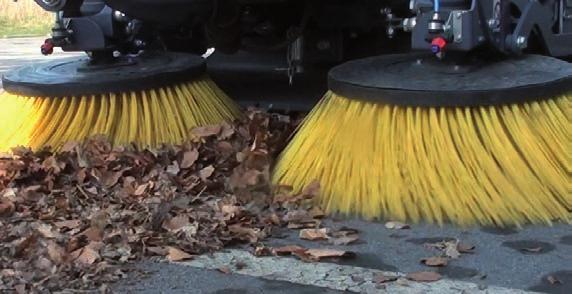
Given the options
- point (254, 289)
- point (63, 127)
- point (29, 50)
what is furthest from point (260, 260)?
point (29, 50)

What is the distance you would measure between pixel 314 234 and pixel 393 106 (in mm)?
575

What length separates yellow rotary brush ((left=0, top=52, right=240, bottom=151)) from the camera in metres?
4.10

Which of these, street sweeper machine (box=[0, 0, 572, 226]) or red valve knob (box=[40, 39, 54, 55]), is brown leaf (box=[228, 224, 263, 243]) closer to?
street sweeper machine (box=[0, 0, 572, 226])

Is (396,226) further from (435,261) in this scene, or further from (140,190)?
(140,190)

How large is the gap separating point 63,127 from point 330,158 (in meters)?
1.30

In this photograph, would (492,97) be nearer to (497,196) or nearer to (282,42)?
(497,196)

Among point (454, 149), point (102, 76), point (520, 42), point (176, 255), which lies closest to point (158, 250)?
point (176, 255)

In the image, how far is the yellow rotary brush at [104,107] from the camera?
13.5 feet

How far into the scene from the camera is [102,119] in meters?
4.10

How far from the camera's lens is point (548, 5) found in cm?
414

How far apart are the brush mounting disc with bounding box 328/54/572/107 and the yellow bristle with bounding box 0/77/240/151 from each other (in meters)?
0.85

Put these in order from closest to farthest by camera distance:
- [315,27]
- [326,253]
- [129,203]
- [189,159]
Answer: [326,253], [129,203], [189,159], [315,27]

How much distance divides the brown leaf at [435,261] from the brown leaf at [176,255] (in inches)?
29.3

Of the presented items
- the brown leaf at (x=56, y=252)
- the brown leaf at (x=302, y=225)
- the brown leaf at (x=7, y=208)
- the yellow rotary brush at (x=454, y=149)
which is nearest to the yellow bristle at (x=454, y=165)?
the yellow rotary brush at (x=454, y=149)
